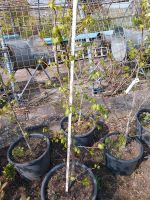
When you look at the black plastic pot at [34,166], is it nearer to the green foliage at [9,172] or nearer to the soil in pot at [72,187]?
the green foliage at [9,172]

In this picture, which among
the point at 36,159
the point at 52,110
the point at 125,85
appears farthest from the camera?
the point at 125,85

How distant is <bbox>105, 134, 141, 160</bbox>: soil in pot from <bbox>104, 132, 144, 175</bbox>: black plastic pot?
70 mm

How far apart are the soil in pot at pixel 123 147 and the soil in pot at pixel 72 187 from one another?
1.65ft

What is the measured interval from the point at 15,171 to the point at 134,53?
2.05 meters

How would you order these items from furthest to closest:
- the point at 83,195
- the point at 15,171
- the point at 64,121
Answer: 1. the point at 64,121
2. the point at 15,171
3. the point at 83,195

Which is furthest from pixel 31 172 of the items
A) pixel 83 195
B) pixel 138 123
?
pixel 138 123

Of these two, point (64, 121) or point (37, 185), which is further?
point (64, 121)

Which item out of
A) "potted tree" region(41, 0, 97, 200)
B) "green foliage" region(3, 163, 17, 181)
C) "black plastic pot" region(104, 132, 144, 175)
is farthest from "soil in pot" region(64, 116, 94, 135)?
"green foliage" region(3, 163, 17, 181)

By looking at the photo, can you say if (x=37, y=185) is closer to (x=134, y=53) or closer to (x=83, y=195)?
(x=83, y=195)

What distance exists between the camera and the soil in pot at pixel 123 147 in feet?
10.3

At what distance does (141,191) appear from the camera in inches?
120

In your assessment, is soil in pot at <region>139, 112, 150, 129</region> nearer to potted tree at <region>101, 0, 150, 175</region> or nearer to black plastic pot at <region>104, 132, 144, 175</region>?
potted tree at <region>101, 0, 150, 175</region>

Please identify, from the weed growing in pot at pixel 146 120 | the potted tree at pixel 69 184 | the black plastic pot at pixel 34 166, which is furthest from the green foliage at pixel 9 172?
the weed growing in pot at pixel 146 120

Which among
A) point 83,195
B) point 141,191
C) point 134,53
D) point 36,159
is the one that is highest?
point 134,53
